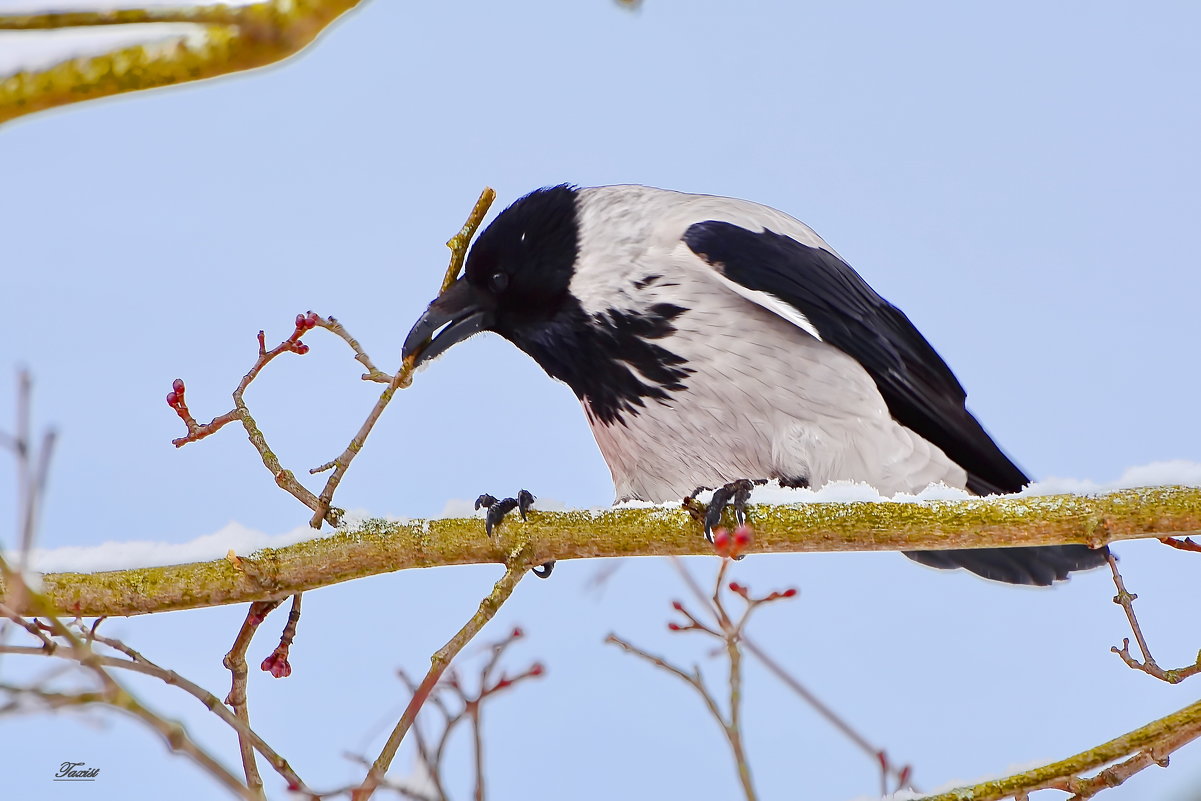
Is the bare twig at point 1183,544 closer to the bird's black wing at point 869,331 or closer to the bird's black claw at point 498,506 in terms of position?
the bird's black wing at point 869,331

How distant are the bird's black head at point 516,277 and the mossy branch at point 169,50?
195 centimetres

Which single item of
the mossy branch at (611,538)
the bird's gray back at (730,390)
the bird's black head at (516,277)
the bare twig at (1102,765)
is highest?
the bird's black head at (516,277)

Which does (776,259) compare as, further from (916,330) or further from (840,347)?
(916,330)

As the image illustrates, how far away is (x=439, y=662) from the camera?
90.7 inches

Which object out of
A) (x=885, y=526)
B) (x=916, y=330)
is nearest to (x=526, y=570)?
(x=885, y=526)

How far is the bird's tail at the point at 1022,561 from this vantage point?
10.9 feet

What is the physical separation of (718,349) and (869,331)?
0.52 m

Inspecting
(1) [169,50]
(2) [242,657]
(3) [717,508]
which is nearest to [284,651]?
(2) [242,657]

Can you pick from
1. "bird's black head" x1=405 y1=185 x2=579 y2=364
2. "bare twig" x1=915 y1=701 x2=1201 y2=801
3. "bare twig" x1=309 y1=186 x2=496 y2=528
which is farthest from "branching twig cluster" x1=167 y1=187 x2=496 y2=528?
"bare twig" x1=915 y1=701 x2=1201 y2=801

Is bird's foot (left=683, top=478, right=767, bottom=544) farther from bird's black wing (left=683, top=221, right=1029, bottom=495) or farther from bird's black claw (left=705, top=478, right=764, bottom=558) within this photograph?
bird's black wing (left=683, top=221, right=1029, bottom=495)

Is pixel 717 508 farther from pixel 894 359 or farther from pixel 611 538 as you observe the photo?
pixel 894 359

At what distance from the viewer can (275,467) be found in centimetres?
279

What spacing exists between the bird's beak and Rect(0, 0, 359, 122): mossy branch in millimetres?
1822

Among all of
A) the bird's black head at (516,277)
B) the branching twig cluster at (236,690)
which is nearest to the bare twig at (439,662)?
the branching twig cluster at (236,690)
